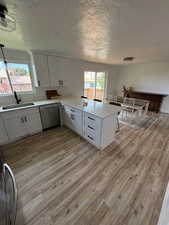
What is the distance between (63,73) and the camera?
3523 mm

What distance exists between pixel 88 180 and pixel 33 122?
7.03 ft

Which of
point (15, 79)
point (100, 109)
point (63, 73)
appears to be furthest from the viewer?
point (63, 73)

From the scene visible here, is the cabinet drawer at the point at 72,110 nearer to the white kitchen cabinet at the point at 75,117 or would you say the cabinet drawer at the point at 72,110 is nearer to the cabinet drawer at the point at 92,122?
the white kitchen cabinet at the point at 75,117

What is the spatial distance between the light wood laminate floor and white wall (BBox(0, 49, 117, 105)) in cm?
142

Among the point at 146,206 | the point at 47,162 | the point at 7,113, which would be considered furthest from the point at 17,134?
the point at 146,206

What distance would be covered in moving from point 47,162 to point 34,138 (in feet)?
3.44

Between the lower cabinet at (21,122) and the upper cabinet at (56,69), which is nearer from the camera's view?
the lower cabinet at (21,122)

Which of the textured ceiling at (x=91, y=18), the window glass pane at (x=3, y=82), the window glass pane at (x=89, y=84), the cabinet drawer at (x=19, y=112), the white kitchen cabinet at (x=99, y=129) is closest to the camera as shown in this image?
the textured ceiling at (x=91, y=18)

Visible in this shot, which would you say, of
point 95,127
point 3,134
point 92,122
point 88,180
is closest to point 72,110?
point 92,122

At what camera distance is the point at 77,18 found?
49.8 inches

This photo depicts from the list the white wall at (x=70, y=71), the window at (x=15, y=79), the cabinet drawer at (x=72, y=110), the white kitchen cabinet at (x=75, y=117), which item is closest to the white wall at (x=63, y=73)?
the white wall at (x=70, y=71)

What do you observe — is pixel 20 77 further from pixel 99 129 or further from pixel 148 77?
pixel 148 77

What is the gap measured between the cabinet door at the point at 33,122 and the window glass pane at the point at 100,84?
3.74 meters

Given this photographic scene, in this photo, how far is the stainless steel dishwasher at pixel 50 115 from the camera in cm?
292
